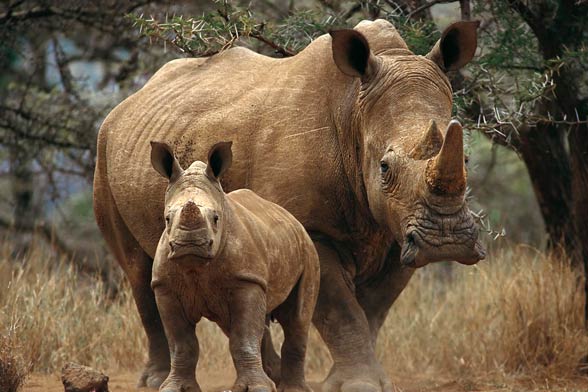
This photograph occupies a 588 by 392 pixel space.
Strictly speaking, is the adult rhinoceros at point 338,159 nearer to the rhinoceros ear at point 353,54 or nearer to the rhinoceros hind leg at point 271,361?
the rhinoceros ear at point 353,54

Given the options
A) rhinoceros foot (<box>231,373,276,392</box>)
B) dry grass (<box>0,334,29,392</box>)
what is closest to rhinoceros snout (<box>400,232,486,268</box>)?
rhinoceros foot (<box>231,373,276,392</box>)

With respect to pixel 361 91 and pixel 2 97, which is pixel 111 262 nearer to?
pixel 2 97

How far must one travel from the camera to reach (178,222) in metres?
5.45

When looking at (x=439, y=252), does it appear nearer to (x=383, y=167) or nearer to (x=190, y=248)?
(x=383, y=167)

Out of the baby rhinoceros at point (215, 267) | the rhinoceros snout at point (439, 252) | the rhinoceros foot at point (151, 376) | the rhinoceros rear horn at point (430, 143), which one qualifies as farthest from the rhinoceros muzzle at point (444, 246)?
the rhinoceros foot at point (151, 376)

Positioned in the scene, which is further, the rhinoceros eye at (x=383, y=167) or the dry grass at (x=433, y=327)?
the dry grass at (x=433, y=327)

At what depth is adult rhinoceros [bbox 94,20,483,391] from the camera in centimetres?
618

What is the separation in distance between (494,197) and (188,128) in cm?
1143

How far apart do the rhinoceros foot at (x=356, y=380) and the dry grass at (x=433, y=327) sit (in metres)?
2.14

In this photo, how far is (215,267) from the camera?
5.76 m

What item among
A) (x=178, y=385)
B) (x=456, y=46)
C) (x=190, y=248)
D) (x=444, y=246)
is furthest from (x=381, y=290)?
(x=190, y=248)

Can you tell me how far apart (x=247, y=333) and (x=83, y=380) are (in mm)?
1033

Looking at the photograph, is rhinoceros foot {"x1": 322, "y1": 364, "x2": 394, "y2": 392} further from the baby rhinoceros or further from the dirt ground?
the baby rhinoceros

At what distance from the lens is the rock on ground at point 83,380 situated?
249 inches
